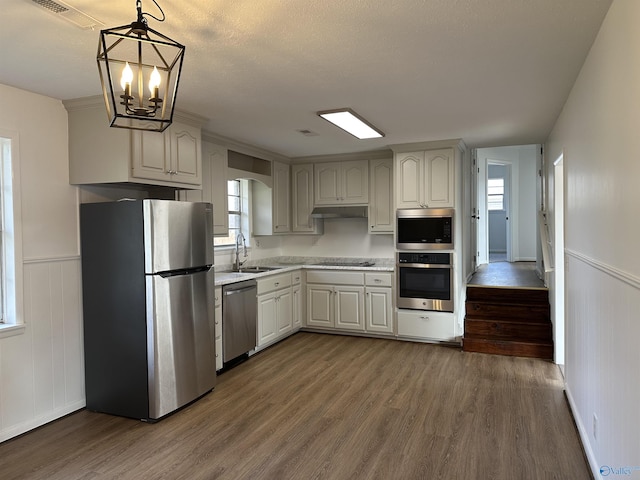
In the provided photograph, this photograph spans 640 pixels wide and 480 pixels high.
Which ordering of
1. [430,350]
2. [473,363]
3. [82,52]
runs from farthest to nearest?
[430,350] < [473,363] < [82,52]

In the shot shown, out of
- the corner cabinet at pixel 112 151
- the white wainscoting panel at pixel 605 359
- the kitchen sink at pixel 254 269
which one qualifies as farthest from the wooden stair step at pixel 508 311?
the corner cabinet at pixel 112 151

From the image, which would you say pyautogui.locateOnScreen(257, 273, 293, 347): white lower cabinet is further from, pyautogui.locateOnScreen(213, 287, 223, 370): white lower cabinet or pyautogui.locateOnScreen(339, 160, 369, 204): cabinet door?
pyautogui.locateOnScreen(339, 160, 369, 204): cabinet door

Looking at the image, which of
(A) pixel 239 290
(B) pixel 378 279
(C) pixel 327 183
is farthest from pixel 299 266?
(A) pixel 239 290

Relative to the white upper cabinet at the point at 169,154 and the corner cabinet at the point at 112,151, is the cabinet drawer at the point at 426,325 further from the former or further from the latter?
the corner cabinet at the point at 112,151

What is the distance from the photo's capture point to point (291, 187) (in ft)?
20.1

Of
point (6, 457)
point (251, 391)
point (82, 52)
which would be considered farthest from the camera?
point (251, 391)

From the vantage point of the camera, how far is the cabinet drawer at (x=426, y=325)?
200 inches

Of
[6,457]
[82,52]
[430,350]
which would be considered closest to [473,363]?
[430,350]

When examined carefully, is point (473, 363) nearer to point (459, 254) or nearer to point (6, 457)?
point (459, 254)

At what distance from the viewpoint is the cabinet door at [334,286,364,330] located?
5.49 m

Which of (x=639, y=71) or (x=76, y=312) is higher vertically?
(x=639, y=71)

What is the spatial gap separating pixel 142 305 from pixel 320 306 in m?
2.86

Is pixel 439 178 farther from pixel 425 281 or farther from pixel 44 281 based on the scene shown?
pixel 44 281

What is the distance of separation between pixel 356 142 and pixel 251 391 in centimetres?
287
